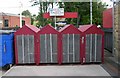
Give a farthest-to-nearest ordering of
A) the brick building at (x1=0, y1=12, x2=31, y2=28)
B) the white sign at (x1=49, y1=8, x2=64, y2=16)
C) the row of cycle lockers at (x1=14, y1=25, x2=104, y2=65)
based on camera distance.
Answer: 1. the brick building at (x1=0, y1=12, x2=31, y2=28)
2. the white sign at (x1=49, y1=8, x2=64, y2=16)
3. the row of cycle lockers at (x1=14, y1=25, x2=104, y2=65)

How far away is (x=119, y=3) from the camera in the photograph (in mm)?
13164

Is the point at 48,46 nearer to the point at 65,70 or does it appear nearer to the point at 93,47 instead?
the point at 65,70

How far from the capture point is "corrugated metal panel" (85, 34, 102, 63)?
1224 centimetres

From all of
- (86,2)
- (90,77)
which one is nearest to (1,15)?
(86,2)

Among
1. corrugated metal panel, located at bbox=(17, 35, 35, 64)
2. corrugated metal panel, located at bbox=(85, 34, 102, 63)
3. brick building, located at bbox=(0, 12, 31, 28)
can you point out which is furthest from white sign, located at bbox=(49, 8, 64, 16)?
brick building, located at bbox=(0, 12, 31, 28)

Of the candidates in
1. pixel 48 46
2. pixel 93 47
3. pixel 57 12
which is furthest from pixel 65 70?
pixel 57 12

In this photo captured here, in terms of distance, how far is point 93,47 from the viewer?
12273 mm

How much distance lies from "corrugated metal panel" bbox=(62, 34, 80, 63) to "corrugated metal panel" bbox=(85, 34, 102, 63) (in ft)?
1.62

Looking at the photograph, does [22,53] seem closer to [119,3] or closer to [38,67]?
[38,67]

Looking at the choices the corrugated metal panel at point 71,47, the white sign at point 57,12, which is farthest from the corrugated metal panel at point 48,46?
the white sign at point 57,12

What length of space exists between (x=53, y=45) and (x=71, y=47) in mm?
876

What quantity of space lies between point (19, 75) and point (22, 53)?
2.59 meters

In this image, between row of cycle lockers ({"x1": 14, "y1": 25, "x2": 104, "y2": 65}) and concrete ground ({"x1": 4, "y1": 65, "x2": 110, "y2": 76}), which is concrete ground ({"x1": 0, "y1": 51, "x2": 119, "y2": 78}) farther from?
row of cycle lockers ({"x1": 14, "y1": 25, "x2": 104, "y2": 65})

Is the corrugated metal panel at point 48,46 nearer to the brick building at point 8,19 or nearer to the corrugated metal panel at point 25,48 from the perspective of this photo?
the corrugated metal panel at point 25,48
